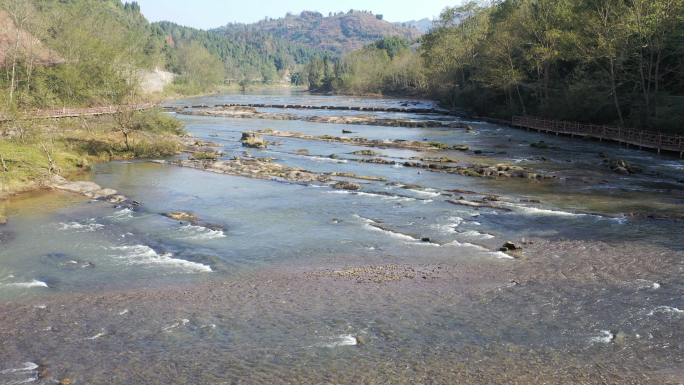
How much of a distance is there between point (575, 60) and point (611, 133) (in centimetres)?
1987

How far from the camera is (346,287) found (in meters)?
16.4

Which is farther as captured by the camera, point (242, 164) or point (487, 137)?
point (487, 137)

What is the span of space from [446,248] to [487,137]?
44.8 meters

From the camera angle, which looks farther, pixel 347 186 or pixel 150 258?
pixel 347 186

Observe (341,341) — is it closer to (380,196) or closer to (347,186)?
(380,196)

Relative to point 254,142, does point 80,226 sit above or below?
below

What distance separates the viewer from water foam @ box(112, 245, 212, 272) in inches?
732

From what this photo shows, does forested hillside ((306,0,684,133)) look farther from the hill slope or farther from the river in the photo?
the hill slope

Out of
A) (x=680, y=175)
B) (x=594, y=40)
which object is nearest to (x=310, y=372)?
(x=680, y=175)

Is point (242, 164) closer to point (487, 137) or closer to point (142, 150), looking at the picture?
point (142, 150)

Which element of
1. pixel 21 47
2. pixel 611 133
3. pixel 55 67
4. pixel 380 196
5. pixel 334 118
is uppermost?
pixel 21 47

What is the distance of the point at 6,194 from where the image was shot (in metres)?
29.2

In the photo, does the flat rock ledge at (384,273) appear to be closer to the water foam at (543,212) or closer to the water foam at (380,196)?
the water foam at (543,212)

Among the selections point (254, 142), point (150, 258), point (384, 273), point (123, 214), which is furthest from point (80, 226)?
point (254, 142)
